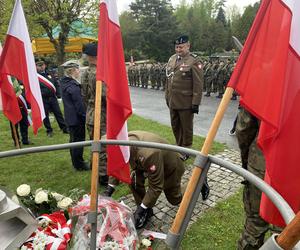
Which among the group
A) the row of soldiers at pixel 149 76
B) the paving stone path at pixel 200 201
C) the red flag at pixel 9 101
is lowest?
the row of soldiers at pixel 149 76

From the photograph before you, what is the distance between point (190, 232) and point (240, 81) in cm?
247

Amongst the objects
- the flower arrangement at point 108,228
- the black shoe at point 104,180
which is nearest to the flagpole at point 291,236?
the flower arrangement at point 108,228

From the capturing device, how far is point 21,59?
3.02m

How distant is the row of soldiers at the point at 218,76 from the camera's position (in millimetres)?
15352

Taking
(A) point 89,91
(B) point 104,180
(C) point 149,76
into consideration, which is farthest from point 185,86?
(C) point 149,76

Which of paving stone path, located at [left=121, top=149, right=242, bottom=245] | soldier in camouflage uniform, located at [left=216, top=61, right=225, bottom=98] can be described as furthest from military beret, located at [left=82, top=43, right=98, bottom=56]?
soldier in camouflage uniform, located at [left=216, top=61, right=225, bottom=98]

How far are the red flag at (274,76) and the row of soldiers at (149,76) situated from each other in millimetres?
16883

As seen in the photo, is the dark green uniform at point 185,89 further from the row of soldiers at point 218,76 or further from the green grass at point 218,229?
the row of soldiers at point 218,76

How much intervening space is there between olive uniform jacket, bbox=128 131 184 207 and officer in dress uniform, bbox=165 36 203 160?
6.41ft

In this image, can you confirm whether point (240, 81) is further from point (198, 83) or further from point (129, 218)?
point (198, 83)

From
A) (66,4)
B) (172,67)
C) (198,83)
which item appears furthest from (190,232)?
(66,4)

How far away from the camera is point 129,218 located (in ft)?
9.37

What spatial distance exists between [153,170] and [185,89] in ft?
9.70

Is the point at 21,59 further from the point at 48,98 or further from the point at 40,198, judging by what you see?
the point at 48,98
